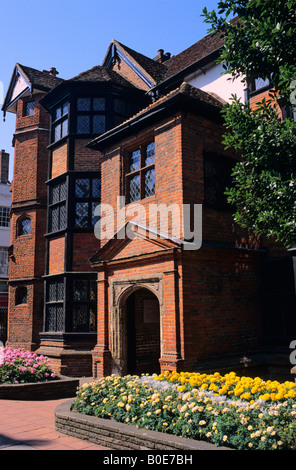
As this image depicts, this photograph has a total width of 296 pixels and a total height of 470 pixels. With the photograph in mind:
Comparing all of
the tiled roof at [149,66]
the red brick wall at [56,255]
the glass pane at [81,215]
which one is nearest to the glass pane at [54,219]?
the red brick wall at [56,255]

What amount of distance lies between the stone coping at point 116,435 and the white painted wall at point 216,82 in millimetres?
10052

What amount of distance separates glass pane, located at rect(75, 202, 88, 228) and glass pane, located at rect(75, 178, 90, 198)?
1.09ft

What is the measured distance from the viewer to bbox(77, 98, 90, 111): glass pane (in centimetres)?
1545

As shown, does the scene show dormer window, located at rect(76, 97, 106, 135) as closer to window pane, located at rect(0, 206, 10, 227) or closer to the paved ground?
the paved ground

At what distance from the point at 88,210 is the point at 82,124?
3279 millimetres

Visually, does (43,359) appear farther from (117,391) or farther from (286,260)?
(286,260)

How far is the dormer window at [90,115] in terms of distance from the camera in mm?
15305

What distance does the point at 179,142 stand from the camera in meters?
10.3

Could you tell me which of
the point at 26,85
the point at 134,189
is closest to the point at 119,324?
the point at 134,189

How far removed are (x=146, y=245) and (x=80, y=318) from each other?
4.94m

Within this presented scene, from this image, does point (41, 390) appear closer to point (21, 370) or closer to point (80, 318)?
point (21, 370)

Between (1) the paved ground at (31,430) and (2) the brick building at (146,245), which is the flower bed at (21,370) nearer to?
(1) the paved ground at (31,430)

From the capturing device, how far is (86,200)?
14836mm
